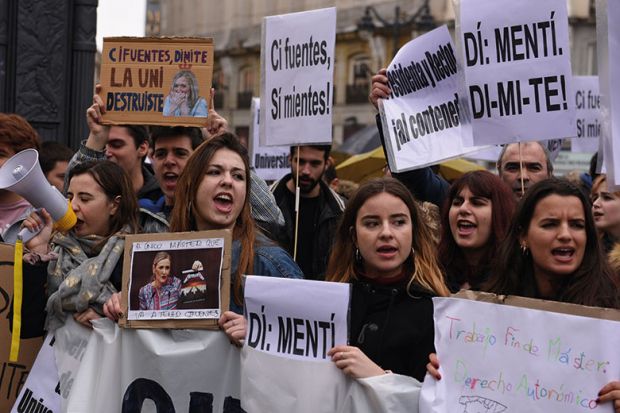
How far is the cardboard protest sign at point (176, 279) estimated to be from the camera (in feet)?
14.9

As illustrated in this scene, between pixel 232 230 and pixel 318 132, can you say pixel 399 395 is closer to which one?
pixel 232 230

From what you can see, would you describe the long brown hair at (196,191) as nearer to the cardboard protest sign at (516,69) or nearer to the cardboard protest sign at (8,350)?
the cardboard protest sign at (8,350)

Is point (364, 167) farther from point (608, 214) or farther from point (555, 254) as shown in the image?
point (555, 254)

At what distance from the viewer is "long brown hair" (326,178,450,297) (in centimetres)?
446

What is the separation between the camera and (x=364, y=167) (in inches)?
553

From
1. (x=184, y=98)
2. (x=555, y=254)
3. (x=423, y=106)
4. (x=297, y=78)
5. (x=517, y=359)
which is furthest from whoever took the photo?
(x=297, y=78)

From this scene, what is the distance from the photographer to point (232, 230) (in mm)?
4812

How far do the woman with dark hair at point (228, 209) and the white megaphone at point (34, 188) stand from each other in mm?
412

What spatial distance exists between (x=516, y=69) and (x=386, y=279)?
1.33 metres

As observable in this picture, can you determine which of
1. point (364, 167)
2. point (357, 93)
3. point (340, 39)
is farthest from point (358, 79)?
point (364, 167)

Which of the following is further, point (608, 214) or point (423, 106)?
point (608, 214)

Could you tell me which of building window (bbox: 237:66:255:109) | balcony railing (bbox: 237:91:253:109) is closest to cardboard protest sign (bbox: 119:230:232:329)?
balcony railing (bbox: 237:91:253:109)

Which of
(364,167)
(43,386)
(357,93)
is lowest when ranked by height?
(43,386)

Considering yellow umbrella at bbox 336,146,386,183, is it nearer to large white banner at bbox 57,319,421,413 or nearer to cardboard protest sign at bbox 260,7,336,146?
cardboard protest sign at bbox 260,7,336,146
